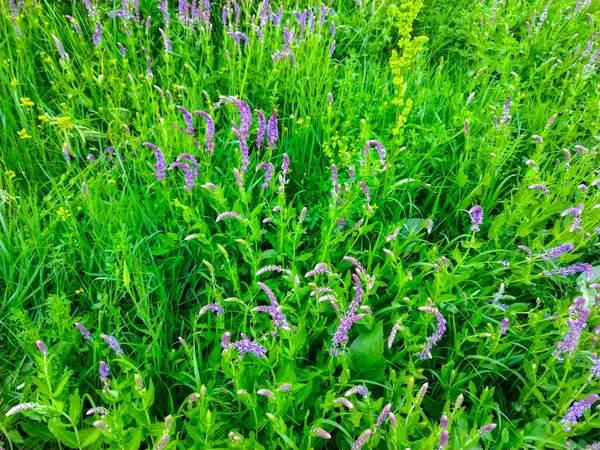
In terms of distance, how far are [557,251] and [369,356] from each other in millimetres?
1006

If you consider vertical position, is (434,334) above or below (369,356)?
above

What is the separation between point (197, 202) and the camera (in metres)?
2.60

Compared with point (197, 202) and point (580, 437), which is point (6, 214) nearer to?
point (197, 202)

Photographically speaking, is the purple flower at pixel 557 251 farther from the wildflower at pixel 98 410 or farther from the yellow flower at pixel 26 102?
Result: the yellow flower at pixel 26 102

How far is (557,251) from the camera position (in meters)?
2.14

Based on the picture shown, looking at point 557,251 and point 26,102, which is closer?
point 557,251

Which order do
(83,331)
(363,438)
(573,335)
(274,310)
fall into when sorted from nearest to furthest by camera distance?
1. (363,438)
2. (274,310)
3. (573,335)
4. (83,331)

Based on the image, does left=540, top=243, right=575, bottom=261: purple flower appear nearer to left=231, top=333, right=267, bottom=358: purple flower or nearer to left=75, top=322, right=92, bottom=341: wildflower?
left=231, top=333, right=267, bottom=358: purple flower

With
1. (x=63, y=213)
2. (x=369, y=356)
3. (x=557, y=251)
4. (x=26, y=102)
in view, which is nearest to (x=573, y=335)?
(x=557, y=251)

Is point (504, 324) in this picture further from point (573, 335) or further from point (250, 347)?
point (250, 347)

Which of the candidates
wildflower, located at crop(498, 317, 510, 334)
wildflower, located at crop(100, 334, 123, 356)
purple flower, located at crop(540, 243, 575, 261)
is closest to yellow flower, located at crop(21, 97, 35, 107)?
wildflower, located at crop(100, 334, 123, 356)

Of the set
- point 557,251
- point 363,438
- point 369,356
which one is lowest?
point 369,356

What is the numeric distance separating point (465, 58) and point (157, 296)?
133 inches

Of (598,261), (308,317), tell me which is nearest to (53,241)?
(308,317)
